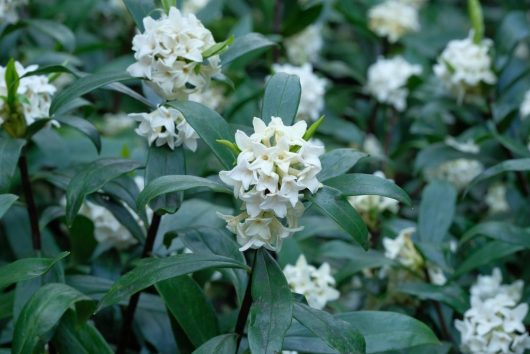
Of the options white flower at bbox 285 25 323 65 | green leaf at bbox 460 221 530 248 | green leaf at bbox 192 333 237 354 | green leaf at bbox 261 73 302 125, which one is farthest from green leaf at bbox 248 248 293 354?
white flower at bbox 285 25 323 65

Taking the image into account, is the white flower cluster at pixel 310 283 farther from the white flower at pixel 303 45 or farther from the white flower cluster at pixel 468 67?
the white flower at pixel 303 45

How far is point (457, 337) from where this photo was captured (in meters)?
2.06

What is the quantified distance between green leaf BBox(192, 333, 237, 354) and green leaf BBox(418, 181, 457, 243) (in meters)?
0.85

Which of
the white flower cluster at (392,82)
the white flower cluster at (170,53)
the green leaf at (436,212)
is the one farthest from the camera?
the white flower cluster at (392,82)

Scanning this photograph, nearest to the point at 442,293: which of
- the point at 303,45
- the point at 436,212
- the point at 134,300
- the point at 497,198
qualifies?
the point at 436,212

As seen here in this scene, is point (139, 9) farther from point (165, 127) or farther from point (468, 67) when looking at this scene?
point (468, 67)

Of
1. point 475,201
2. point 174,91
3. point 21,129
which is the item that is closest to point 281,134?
point 174,91

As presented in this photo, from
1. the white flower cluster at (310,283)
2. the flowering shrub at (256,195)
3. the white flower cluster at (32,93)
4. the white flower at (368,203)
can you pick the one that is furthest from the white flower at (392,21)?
the white flower cluster at (32,93)

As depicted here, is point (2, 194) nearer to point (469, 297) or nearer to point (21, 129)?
point (21, 129)

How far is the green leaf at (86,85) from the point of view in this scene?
1561 mm

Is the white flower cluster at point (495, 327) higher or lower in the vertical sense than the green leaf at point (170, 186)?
lower

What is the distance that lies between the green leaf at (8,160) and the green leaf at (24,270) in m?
0.20

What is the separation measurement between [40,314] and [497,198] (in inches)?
79.4

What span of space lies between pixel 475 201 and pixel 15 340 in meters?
2.11
